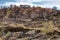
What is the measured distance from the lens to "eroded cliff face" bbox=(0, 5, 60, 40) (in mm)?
10266

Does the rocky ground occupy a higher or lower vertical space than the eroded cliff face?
lower

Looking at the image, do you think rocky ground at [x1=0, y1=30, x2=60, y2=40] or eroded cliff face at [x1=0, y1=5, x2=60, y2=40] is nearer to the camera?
rocky ground at [x1=0, y1=30, x2=60, y2=40]

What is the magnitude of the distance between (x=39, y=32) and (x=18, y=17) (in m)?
2.54

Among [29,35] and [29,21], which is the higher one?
[29,21]

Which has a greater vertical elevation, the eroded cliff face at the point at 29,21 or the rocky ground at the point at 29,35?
the eroded cliff face at the point at 29,21

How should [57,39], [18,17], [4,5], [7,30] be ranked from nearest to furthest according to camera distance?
[57,39], [7,30], [18,17], [4,5]

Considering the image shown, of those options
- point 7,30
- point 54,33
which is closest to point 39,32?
point 54,33

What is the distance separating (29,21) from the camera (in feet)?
37.6

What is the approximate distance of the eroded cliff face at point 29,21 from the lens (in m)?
10.3

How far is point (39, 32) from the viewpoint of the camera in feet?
33.3

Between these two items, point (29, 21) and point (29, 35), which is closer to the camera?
point (29, 35)

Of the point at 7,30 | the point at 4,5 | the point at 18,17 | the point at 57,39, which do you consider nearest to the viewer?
the point at 57,39

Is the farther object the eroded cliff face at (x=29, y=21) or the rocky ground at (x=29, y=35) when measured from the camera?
the eroded cliff face at (x=29, y=21)

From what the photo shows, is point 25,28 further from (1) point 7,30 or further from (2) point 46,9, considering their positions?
(2) point 46,9
